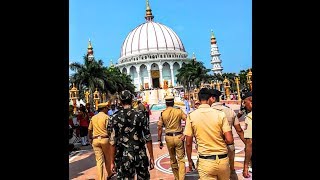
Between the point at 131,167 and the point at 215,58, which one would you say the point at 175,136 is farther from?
the point at 215,58

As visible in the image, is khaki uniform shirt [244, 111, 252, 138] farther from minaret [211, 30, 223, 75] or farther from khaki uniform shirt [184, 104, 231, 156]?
minaret [211, 30, 223, 75]

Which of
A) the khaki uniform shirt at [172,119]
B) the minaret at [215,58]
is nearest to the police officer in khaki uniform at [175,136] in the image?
the khaki uniform shirt at [172,119]

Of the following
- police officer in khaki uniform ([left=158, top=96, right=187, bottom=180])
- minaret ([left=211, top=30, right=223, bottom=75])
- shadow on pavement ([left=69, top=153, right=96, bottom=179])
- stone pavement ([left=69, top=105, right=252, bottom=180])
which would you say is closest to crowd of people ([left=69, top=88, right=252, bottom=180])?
police officer in khaki uniform ([left=158, top=96, right=187, bottom=180])

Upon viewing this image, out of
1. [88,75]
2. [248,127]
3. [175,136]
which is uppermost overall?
[88,75]

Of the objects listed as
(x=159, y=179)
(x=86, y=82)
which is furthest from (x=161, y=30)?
(x=159, y=179)

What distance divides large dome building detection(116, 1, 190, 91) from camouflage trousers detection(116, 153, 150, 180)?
263ft

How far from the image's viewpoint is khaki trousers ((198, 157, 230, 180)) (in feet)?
11.0

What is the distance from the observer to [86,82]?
108 ft

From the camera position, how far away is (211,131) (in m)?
3.40

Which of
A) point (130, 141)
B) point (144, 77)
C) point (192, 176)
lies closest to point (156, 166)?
point (192, 176)

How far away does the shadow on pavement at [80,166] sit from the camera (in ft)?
23.5

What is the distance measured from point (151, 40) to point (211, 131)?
86.4 metres
